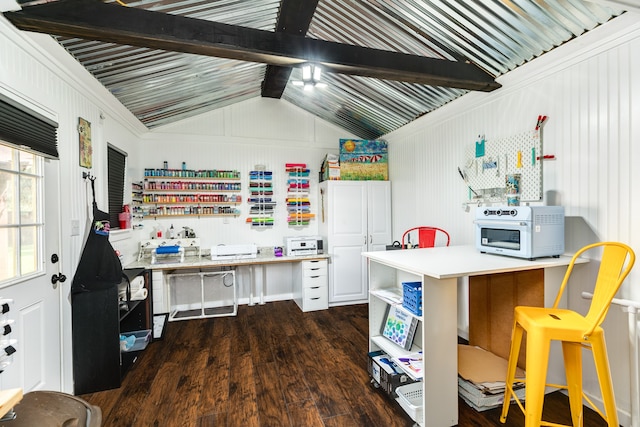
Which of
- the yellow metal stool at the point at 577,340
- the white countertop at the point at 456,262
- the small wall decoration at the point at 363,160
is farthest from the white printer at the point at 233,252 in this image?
the yellow metal stool at the point at 577,340

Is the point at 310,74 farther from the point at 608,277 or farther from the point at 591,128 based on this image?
the point at 608,277

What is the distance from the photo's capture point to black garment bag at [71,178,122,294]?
2418mm

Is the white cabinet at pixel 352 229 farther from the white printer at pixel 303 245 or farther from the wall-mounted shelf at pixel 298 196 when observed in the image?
the wall-mounted shelf at pixel 298 196

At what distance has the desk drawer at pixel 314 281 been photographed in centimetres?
418

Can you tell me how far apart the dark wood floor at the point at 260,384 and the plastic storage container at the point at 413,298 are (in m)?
0.74

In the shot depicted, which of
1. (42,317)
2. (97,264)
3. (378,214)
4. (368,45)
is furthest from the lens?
(378,214)

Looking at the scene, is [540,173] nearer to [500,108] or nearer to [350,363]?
[500,108]

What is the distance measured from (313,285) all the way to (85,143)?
2.97 metres

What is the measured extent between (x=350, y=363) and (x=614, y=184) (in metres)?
2.38

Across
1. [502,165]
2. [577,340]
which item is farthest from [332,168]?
[577,340]

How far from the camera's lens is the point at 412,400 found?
80.0 inches

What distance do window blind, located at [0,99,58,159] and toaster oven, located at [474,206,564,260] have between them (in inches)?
124

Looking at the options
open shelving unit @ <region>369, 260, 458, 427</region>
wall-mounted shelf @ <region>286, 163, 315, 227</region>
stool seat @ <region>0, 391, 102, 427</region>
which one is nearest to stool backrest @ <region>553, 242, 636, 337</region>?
open shelving unit @ <region>369, 260, 458, 427</region>

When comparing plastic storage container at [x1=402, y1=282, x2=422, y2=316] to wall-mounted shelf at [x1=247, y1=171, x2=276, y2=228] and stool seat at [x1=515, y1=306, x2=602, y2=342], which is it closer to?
stool seat at [x1=515, y1=306, x2=602, y2=342]
